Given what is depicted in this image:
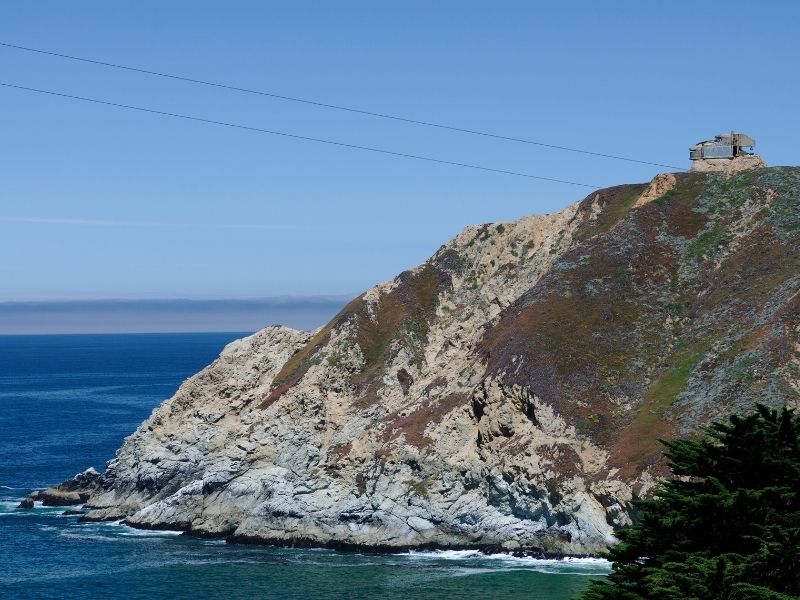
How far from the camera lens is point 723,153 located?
113438 millimetres

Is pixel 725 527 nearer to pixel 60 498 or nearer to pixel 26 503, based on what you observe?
pixel 26 503

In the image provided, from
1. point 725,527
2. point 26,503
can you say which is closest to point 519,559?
point 725,527

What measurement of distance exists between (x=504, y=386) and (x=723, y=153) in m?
39.8

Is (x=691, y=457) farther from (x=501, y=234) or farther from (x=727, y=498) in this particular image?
(x=501, y=234)

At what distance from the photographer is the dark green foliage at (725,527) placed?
3675cm

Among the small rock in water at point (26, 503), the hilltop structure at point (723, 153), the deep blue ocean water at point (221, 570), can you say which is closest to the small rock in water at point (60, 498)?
the small rock in water at point (26, 503)

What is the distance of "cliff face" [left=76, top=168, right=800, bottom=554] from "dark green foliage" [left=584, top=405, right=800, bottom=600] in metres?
35.5

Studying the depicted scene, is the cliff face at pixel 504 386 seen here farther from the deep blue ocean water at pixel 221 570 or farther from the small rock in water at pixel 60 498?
the small rock in water at pixel 60 498

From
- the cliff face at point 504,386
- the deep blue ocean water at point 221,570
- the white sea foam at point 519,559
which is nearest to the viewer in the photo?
the deep blue ocean water at point 221,570

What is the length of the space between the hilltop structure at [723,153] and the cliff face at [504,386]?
9.01 ft

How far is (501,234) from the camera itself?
4562 inches

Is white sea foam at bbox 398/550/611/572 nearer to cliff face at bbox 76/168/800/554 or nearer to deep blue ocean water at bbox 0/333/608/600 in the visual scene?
deep blue ocean water at bbox 0/333/608/600

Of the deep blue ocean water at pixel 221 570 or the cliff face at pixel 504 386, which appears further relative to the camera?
the cliff face at pixel 504 386

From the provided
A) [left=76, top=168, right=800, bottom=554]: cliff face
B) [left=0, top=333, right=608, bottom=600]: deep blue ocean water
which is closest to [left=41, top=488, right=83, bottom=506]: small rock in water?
[left=0, top=333, right=608, bottom=600]: deep blue ocean water
